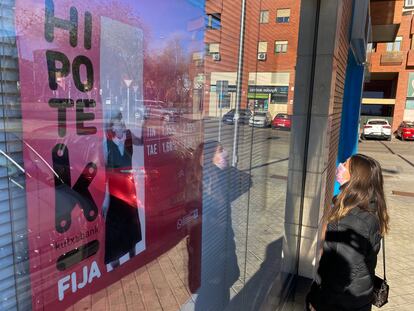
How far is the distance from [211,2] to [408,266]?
14.7 feet

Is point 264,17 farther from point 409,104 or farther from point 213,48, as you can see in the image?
point 409,104

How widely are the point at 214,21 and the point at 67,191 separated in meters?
1.24

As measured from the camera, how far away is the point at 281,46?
325 cm

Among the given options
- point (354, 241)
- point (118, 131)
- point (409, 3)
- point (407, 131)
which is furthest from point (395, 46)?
point (118, 131)

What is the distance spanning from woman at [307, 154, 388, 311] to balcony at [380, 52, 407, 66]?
113 feet

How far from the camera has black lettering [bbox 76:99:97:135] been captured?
1022 millimetres

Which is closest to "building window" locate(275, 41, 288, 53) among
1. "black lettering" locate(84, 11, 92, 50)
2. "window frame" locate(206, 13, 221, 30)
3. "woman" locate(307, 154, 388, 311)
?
"woman" locate(307, 154, 388, 311)

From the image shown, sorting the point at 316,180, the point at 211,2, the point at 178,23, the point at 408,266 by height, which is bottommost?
the point at 408,266

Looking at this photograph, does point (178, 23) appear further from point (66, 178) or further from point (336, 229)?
point (336, 229)

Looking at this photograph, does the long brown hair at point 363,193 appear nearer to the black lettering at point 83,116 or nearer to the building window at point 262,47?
the building window at point 262,47

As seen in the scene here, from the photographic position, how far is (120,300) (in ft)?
4.29

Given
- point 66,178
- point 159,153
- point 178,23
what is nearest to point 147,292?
point 159,153

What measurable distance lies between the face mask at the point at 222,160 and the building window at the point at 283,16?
1523mm

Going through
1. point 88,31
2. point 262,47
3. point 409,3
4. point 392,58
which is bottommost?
point 88,31
